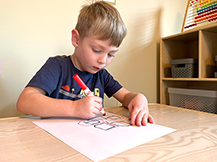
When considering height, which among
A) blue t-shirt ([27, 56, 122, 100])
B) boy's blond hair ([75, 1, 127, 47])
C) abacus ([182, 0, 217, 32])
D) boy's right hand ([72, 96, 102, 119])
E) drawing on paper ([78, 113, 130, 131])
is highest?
abacus ([182, 0, 217, 32])

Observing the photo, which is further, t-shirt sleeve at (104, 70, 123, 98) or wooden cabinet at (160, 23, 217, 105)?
wooden cabinet at (160, 23, 217, 105)

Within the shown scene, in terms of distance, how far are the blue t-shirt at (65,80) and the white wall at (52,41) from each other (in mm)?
229

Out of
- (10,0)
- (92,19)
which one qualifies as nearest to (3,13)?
(10,0)

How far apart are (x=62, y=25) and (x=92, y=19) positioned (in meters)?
0.37

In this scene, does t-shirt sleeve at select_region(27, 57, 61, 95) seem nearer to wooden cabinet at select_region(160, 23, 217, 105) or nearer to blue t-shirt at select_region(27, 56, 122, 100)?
blue t-shirt at select_region(27, 56, 122, 100)

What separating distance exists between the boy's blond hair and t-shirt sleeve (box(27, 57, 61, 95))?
153 mm

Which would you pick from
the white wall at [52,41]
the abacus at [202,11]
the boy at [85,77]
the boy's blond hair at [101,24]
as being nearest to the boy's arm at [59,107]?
the boy at [85,77]

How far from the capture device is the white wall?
0.85m

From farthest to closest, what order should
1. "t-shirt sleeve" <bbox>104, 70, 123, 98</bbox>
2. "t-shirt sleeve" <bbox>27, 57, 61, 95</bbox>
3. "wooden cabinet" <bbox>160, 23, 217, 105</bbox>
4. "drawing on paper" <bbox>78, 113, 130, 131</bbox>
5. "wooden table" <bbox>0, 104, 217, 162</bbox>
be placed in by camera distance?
1. "wooden cabinet" <bbox>160, 23, 217, 105</bbox>
2. "t-shirt sleeve" <bbox>104, 70, 123, 98</bbox>
3. "t-shirt sleeve" <bbox>27, 57, 61, 95</bbox>
4. "drawing on paper" <bbox>78, 113, 130, 131</bbox>
5. "wooden table" <bbox>0, 104, 217, 162</bbox>

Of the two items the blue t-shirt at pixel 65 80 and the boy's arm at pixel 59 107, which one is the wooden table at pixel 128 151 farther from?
the blue t-shirt at pixel 65 80

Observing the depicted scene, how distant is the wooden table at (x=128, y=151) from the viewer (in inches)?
12.1

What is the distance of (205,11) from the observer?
115cm

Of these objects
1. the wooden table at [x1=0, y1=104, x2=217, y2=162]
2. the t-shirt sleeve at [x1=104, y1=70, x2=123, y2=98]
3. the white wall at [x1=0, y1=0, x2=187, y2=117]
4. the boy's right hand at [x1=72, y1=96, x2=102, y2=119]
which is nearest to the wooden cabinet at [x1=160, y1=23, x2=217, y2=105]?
the white wall at [x1=0, y1=0, x2=187, y2=117]

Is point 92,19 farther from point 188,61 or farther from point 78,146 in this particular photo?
point 188,61
